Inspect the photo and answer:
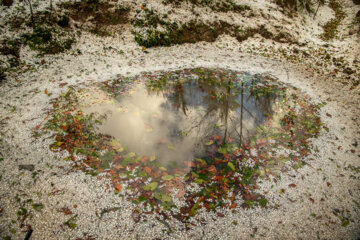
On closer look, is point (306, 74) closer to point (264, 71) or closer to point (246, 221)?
point (264, 71)

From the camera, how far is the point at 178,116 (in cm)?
469

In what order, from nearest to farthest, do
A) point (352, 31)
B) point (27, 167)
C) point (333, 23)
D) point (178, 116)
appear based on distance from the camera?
1. point (27, 167)
2. point (178, 116)
3. point (352, 31)
4. point (333, 23)

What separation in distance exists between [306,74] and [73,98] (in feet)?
27.2

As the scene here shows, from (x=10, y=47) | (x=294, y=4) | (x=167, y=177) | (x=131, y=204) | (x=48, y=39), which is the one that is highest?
(x=294, y=4)

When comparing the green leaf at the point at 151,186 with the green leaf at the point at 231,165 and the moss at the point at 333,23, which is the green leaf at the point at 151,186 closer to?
the green leaf at the point at 231,165

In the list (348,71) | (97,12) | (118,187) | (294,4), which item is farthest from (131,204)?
(294,4)

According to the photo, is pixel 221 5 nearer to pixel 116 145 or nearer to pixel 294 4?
pixel 294 4

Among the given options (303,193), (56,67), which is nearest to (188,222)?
(303,193)

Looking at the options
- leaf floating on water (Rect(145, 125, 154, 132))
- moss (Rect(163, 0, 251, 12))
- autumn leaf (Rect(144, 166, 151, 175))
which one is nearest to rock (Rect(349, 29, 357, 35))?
moss (Rect(163, 0, 251, 12))

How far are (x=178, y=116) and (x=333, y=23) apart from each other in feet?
44.9

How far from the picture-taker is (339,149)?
3.99 m

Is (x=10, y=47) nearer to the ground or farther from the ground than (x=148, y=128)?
farther from the ground

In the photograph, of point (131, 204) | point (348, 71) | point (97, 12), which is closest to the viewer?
point (131, 204)

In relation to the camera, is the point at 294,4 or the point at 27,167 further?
the point at 294,4
